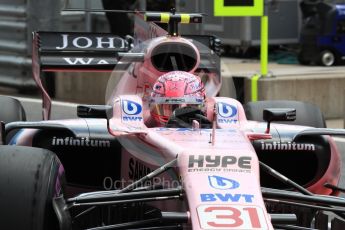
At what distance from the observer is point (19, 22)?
499 inches

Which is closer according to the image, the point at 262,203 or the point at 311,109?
the point at 262,203

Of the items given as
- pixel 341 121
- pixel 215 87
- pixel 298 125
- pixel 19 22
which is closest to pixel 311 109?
pixel 298 125

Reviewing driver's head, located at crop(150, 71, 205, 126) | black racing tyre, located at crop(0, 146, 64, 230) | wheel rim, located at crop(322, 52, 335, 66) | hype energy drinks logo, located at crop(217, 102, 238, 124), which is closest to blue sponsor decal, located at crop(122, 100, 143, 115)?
driver's head, located at crop(150, 71, 205, 126)

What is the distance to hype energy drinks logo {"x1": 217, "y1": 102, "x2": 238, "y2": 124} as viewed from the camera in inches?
219

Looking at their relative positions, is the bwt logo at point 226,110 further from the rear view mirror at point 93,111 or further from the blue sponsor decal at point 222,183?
the blue sponsor decal at point 222,183

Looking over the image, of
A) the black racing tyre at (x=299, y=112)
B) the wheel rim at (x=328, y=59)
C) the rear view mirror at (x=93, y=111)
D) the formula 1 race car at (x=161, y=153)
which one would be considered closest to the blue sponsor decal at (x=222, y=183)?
the formula 1 race car at (x=161, y=153)

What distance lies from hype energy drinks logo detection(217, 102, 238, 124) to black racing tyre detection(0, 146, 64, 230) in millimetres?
1311

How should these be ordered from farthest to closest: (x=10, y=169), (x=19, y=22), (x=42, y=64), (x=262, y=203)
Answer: (x=19, y=22), (x=42, y=64), (x=10, y=169), (x=262, y=203)

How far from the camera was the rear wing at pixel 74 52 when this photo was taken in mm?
7066

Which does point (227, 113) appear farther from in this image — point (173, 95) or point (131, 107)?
point (131, 107)

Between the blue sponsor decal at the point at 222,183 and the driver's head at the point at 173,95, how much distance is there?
3.95 feet

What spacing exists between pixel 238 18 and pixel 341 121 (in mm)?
4151

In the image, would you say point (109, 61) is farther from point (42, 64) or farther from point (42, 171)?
point (42, 171)

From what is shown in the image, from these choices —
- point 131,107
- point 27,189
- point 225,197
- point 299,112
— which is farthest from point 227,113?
point 27,189
